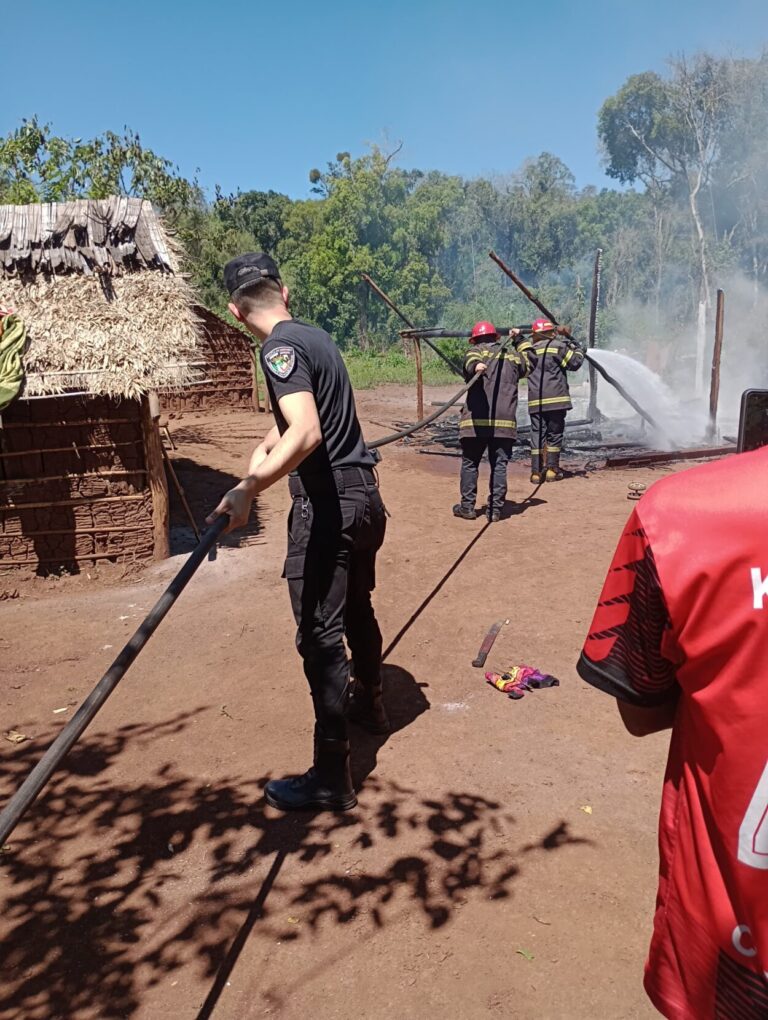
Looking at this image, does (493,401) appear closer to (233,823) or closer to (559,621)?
(559,621)

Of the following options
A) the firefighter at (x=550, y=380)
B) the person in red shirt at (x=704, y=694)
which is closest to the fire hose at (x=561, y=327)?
the firefighter at (x=550, y=380)

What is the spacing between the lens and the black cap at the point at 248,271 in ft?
9.56

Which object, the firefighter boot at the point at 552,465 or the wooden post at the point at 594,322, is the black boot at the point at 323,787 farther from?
the wooden post at the point at 594,322

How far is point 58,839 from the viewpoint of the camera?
3.15 metres

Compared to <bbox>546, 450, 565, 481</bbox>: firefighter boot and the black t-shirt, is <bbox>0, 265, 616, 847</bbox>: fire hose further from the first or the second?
<bbox>546, 450, 565, 481</bbox>: firefighter boot

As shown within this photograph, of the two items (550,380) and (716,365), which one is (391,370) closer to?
(716,365)

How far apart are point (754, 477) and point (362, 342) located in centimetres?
3095

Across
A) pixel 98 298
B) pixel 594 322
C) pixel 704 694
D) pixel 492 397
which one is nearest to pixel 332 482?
pixel 704 694

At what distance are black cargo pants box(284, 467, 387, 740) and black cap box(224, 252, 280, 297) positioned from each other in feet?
2.66

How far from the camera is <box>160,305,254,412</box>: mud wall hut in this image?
1507cm

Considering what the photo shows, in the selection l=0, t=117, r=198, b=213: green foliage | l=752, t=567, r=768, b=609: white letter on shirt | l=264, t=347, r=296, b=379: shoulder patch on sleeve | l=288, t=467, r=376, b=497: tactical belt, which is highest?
l=0, t=117, r=198, b=213: green foliage

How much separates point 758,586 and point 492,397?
720cm

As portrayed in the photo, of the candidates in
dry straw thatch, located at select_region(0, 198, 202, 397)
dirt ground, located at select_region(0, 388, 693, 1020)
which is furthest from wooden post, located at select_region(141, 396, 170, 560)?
dirt ground, located at select_region(0, 388, 693, 1020)

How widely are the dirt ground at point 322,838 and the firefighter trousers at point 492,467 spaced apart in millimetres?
2457
